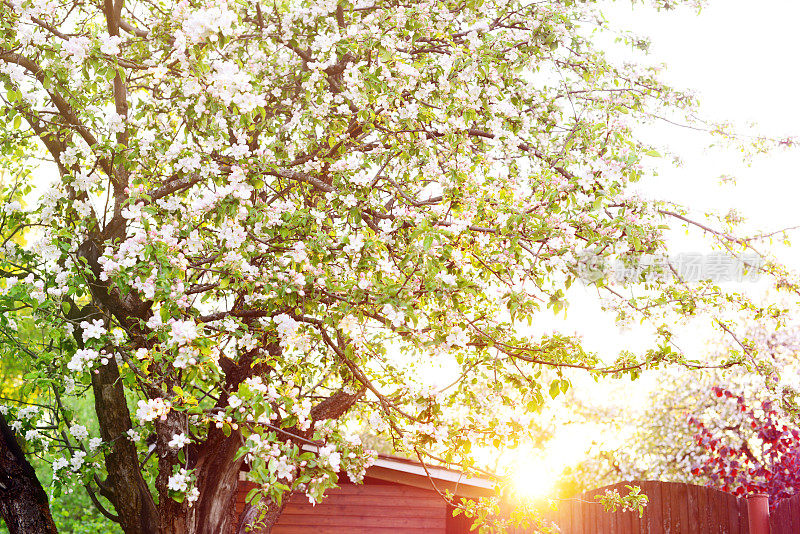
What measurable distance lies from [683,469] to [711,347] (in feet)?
11.5

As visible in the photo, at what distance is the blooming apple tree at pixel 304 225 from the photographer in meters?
5.18

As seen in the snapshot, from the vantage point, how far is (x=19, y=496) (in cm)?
668

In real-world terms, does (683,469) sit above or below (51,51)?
below

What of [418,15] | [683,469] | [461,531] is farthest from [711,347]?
[418,15]

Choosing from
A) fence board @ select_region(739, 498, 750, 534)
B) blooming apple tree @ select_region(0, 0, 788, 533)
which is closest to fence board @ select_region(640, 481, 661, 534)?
fence board @ select_region(739, 498, 750, 534)

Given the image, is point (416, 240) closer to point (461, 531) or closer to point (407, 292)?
point (407, 292)

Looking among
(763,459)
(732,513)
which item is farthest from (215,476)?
(763,459)

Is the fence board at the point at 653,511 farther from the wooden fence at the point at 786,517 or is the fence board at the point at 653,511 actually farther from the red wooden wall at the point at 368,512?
the red wooden wall at the point at 368,512

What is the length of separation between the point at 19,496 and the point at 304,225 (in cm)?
374

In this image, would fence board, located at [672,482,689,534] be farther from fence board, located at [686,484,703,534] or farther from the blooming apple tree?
the blooming apple tree

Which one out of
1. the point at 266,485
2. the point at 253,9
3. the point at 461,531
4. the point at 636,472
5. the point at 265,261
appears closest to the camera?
the point at 266,485

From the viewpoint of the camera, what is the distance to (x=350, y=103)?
6.88 metres

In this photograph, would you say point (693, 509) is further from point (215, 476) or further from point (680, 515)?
point (215, 476)

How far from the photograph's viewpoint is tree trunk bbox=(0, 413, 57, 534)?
21.8 feet
